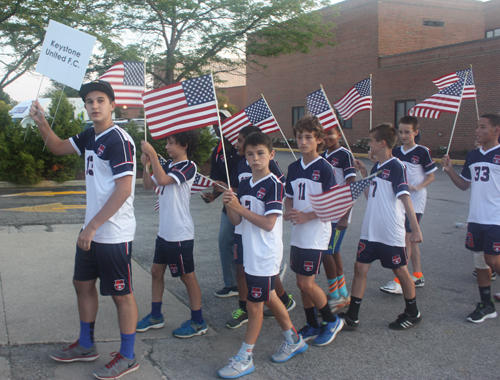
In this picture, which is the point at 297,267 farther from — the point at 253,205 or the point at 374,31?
the point at 374,31

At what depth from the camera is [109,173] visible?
322 centimetres

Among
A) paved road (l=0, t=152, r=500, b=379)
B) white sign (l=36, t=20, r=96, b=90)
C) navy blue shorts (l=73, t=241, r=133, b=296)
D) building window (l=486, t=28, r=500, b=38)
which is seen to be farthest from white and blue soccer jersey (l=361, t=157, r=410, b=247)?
building window (l=486, t=28, r=500, b=38)

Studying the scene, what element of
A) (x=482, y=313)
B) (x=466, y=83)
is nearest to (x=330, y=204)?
(x=482, y=313)

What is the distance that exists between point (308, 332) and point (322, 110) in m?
2.60

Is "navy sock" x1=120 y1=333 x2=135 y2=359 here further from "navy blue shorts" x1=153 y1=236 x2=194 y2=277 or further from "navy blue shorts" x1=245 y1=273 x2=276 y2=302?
"navy blue shorts" x1=245 y1=273 x2=276 y2=302

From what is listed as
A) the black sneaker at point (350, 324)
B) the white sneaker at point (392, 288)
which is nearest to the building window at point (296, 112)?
the white sneaker at point (392, 288)

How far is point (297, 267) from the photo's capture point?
3811 millimetres

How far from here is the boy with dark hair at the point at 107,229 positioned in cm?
315

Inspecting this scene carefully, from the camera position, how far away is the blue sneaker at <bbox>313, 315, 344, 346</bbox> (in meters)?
3.83

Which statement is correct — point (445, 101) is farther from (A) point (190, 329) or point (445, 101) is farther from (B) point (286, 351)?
(A) point (190, 329)

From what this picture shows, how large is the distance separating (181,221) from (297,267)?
42.0 inches

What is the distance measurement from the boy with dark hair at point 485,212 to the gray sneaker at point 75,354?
337 centimetres

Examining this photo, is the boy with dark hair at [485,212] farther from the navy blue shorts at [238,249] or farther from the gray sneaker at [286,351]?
the navy blue shorts at [238,249]

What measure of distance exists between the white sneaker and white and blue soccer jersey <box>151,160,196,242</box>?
2.41 metres
